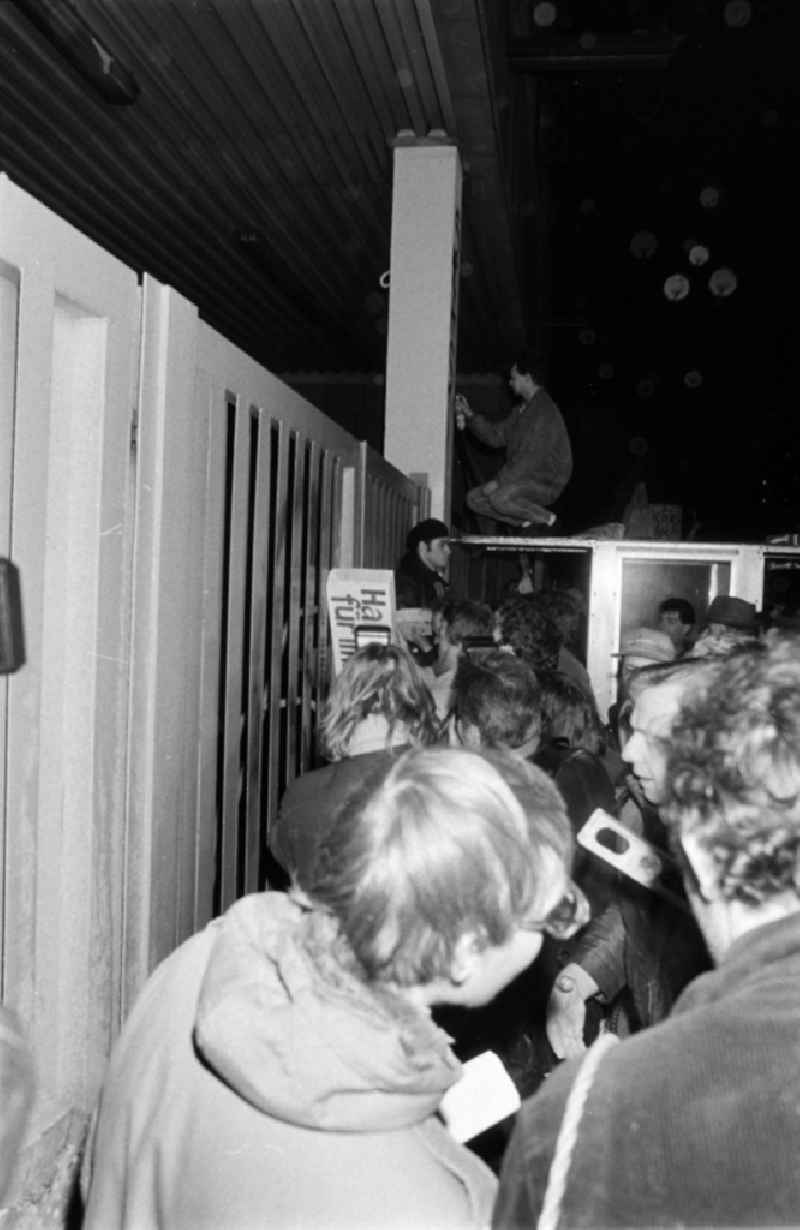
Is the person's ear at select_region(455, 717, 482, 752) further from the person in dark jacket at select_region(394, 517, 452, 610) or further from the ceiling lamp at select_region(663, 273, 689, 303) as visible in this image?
the ceiling lamp at select_region(663, 273, 689, 303)

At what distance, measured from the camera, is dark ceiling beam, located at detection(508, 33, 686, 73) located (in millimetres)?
8836

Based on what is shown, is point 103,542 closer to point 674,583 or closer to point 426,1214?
point 426,1214

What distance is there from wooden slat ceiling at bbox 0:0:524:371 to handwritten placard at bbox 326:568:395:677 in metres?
3.78

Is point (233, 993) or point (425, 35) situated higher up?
point (425, 35)

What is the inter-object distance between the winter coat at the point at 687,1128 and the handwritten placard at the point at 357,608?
3.20 meters

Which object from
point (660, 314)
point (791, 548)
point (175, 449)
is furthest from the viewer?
point (660, 314)

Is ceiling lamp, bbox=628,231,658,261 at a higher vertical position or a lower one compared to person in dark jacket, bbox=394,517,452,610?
higher

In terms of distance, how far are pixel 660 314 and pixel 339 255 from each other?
10.9m

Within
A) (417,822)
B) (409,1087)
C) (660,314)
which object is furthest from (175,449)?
(660,314)

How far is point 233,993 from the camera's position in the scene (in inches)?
60.5

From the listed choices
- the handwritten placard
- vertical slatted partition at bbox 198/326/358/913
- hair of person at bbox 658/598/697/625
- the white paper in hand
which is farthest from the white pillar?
the white paper in hand

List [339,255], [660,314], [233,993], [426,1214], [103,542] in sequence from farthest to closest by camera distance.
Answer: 1. [660,314]
2. [339,255]
3. [103,542]
4. [233,993]
5. [426,1214]

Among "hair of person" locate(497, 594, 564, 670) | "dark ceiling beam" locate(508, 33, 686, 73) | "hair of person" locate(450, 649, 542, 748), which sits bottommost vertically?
"hair of person" locate(450, 649, 542, 748)

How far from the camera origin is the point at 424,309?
335 inches
